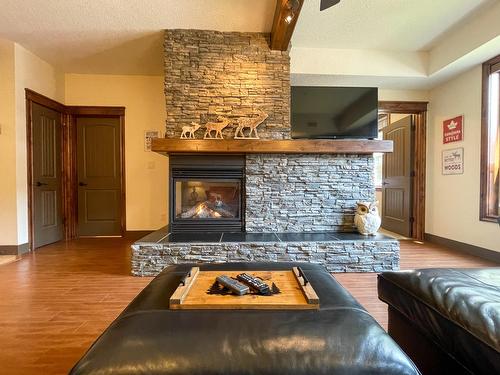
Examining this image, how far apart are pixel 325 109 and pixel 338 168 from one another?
707 millimetres

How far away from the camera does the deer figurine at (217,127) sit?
3.01m

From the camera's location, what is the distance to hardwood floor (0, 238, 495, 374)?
1.46 m

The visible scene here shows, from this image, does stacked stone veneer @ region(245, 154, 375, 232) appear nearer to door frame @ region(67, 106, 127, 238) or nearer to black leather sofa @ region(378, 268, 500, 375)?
black leather sofa @ region(378, 268, 500, 375)

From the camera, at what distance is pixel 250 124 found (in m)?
3.05

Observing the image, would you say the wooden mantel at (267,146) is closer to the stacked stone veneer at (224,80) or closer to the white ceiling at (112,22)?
the stacked stone veneer at (224,80)

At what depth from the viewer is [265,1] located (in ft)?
8.52

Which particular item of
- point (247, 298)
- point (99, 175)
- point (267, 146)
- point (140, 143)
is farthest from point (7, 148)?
point (247, 298)

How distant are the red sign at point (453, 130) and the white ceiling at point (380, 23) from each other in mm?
1015

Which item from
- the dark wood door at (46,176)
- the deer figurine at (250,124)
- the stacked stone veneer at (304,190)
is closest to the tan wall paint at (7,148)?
the dark wood door at (46,176)

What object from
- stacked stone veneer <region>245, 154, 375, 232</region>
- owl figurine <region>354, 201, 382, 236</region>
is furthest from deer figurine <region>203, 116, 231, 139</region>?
owl figurine <region>354, 201, 382, 236</region>

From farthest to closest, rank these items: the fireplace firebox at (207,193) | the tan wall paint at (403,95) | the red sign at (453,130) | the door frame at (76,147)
Result: the door frame at (76,147) < the tan wall paint at (403,95) < the red sign at (453,130) < the fireplace firebox at (207,193)

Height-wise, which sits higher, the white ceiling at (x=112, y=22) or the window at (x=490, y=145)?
the white ceiling at (x=112, y=22)

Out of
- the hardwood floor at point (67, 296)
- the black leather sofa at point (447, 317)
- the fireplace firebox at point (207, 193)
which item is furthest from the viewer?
the fireplace firebox at point (207, 193)

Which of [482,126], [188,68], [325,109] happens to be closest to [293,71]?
[325,109]
